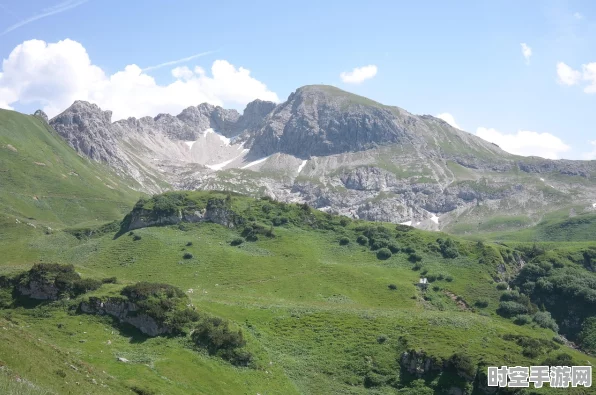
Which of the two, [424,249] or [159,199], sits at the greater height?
[159,199]

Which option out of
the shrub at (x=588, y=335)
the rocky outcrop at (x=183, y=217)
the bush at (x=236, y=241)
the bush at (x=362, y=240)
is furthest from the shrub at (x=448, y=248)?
the rocky outcrop at (x=183, y=217)

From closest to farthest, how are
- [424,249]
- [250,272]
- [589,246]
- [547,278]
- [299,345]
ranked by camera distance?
[299,345] → [250,272] → [547,278] → [424,249] → [589,246]

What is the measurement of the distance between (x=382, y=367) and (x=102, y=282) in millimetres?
39526

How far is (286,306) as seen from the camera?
80.6m

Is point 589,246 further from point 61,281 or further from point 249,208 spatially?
point 61,281

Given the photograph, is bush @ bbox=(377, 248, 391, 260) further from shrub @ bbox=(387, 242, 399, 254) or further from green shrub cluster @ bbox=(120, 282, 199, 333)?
Result: green shrub cluster @ bbox=(120, 282, 199, 333)

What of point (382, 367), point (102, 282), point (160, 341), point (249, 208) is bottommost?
point (382, 367)

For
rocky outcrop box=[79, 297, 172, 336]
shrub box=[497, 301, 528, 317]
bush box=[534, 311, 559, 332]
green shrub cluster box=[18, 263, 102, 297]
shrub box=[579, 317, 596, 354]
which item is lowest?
shrub box=[579, 317, 596, 354]

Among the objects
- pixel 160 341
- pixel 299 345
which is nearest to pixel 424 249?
pixel 299 345

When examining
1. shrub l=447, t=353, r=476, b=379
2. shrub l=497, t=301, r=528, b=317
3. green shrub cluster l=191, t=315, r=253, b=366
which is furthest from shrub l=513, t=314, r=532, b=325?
green shrub cluster l=191, t=315, r=253, b=366

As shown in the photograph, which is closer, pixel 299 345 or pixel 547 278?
pixel 299 345

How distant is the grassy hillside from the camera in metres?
50.1

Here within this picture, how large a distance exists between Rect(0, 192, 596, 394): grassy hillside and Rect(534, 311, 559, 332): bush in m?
1.26

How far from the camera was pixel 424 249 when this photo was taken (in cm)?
12169
